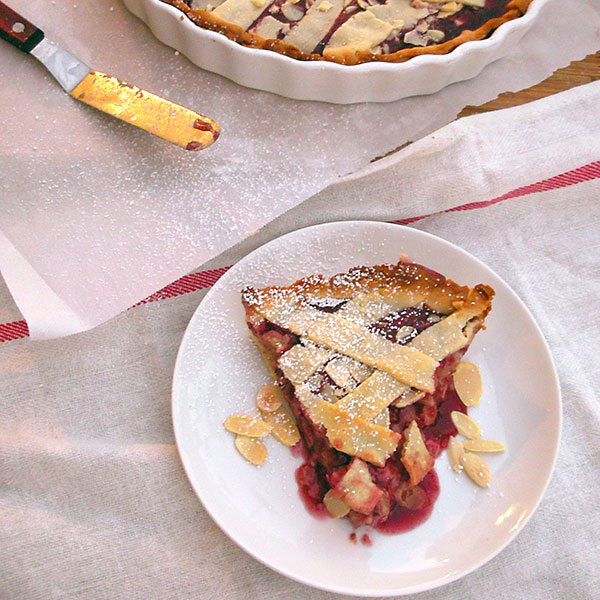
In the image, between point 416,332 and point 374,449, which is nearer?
point 374,449

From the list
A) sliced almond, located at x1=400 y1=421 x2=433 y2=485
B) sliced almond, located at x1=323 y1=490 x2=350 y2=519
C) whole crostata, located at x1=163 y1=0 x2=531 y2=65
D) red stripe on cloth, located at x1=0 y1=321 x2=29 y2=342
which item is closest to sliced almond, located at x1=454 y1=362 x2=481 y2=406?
sliced almond, located at x1=400 y1=421 x2=433 y2=485

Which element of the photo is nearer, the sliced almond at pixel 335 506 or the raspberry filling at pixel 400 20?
the sliced almond at pixel 335 506

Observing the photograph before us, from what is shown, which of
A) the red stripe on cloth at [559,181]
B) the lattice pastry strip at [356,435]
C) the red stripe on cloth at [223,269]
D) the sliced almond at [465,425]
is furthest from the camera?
the red stripe on cloth at [559,181]

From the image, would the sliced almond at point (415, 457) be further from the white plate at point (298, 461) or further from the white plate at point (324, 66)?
the white plate at point (324, 66)

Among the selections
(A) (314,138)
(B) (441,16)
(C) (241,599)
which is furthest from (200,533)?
(B) (441,16)

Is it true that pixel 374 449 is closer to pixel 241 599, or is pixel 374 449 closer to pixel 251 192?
pixel 241 599

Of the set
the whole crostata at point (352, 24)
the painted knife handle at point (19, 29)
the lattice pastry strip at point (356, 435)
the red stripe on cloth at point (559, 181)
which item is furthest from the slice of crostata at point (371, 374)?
the painted knife handle at point (19, 29)

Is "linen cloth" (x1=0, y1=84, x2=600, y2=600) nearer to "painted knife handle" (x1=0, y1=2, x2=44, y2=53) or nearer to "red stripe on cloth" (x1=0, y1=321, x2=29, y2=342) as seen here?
"red stripe on cloth" (x1=0, y1=321, x2=29, y2=342)
